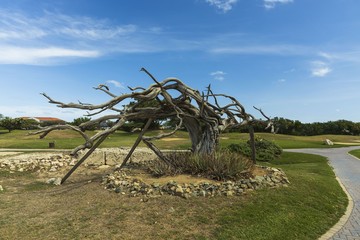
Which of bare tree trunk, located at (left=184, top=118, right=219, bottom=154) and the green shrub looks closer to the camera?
bare tree trunk, located at (left=184, top=118, right=219, bottom=154)

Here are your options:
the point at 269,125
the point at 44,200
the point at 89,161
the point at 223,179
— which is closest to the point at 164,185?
the point at 223,179

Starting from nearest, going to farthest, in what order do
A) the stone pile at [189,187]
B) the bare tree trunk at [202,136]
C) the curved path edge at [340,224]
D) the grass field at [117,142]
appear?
the curved path edge at [340,224], the stone pile at [189,187], the bare tree trunk at [202,136], the grass field at [117,142]

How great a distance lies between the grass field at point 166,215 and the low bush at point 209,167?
127cm

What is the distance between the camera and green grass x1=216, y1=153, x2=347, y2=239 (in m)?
5.98

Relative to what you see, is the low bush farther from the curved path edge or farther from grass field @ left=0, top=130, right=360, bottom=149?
grass field @ left=0, top=130, right=360, bottom=149

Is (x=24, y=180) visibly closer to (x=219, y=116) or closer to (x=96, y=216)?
(x=96, y=216)

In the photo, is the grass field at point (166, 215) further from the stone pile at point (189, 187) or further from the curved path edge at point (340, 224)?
the stone pile at point (189, 187)

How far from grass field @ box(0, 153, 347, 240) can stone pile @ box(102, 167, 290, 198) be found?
11.5 inches

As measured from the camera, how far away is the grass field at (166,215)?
230 inches

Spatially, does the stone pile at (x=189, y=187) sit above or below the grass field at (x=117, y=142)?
below

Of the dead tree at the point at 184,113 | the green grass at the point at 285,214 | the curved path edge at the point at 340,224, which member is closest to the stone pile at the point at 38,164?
the dead tree at the point at 184,113

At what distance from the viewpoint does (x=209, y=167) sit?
9625 mm

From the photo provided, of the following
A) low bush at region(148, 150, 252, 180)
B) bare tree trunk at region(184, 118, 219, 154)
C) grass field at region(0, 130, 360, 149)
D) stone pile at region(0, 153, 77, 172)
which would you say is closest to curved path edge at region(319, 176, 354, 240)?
low bush at region(148, 150, 252, 180)

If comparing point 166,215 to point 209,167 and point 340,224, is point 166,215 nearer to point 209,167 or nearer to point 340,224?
point 209,167
